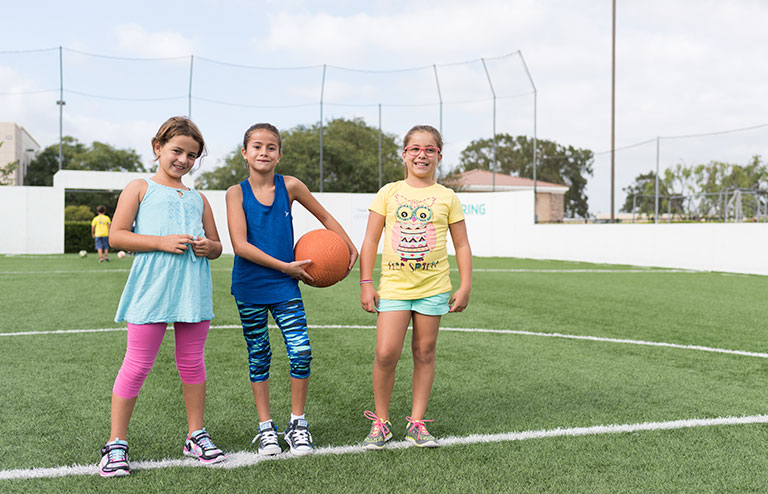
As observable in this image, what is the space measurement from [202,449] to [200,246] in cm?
91

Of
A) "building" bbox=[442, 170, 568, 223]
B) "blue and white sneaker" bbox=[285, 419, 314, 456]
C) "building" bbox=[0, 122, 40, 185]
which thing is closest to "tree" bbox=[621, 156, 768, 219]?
"building" bbox=[442, 170, 568, 223]

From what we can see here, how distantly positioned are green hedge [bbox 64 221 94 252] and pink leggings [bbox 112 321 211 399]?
23530 mm

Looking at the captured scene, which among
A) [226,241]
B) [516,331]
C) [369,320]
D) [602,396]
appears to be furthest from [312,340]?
[226,241]

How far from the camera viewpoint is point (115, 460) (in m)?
2.72

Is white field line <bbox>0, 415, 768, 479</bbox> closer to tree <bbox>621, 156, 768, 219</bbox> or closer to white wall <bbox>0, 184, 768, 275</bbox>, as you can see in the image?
white wall <bbox>0, 184, 768, 275</bbox>

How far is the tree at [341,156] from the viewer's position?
25816 mm

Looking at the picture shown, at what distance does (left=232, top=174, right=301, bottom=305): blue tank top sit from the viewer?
119 inches

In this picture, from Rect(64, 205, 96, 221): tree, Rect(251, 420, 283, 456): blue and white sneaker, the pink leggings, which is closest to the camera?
the pink leggings

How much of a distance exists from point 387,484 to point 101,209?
18304 millimetres

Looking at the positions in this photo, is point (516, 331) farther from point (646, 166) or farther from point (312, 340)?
point (646, 166)

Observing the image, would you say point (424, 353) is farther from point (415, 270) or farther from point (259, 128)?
point (259, 128)

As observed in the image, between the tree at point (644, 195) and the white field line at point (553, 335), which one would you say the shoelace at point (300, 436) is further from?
the tree at point (644, 195)

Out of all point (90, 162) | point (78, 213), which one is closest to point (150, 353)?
point (78, 213)

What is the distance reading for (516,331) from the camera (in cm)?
641
